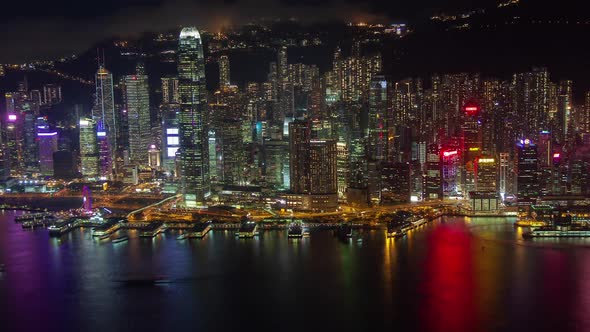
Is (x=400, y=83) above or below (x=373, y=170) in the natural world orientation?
above

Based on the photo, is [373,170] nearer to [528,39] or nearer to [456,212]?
[456,212]

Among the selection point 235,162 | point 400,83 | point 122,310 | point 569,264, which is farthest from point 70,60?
point 569,264

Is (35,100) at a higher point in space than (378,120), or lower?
higher

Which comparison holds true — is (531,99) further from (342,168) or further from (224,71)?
(224,71)

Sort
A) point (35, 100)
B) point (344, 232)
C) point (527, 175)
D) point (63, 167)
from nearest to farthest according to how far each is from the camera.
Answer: point (344, 232), point (527, 175), point (63, 167), point (35, 100)

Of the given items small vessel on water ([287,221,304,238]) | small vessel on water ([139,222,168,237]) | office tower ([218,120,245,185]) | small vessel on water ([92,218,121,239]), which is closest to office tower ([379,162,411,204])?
small vessel on water ([287,221,304,238])

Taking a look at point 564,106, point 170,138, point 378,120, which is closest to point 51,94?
point 170,138

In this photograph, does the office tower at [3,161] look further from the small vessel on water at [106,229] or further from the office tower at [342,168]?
the office tower at [342,168]
